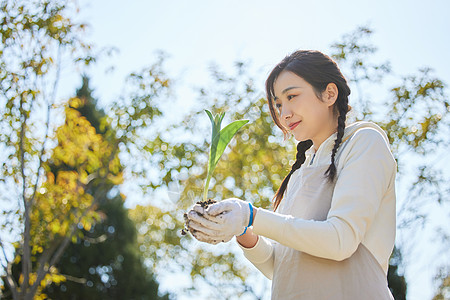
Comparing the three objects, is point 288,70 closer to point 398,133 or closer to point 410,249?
point 398,133

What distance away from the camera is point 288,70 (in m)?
1.61

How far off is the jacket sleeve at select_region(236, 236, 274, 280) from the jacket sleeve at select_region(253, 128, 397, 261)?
11.7 inches

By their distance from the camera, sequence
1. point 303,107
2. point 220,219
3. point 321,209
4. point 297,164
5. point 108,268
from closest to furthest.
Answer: point 220,219, point 321,209, point 303,107, point 297,164, point 108,268

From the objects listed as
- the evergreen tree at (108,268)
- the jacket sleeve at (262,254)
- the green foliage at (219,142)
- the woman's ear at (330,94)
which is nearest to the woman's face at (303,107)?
the woman's ear at (330,94)

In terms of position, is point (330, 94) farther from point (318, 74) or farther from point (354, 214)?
point (354, 214)

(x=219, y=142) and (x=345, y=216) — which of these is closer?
(x=345, y=216)

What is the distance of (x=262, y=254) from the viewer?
164 centimetres

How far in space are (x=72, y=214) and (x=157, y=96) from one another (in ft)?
4.96

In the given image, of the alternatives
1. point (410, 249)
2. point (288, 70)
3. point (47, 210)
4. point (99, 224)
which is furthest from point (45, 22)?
point (99, 224)

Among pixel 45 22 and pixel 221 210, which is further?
pixel 45 22

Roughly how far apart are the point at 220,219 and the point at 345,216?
1.02 ft

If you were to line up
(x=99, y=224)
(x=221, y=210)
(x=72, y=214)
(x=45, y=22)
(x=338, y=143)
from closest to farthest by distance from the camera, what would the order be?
1. (x=221, y=210)
2. (x=338, y=143)
3. (x=45, y=22)
4. (x=72, y=214)
5. (x=99, y=224)

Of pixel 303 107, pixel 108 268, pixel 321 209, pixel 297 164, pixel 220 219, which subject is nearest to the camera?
pixel 220 219

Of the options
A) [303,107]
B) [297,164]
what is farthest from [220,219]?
[297,164]
